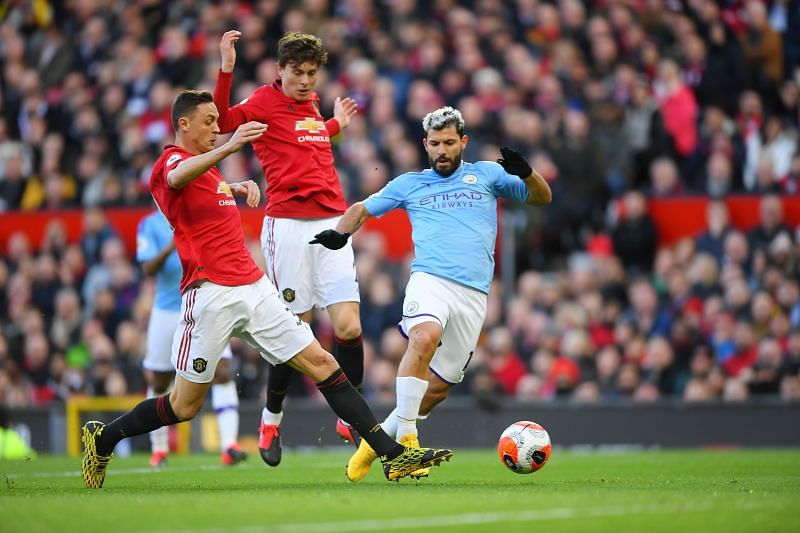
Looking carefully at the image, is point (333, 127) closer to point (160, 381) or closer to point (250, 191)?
point (250, 191)

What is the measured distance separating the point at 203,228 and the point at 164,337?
403 cm

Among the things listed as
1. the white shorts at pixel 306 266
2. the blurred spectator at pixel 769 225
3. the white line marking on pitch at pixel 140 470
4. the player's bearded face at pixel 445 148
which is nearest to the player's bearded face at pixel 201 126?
the white shorts at pixel 306 266

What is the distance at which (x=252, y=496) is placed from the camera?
350 inches

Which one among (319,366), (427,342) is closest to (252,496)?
(319,366)

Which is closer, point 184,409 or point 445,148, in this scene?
point 184,409

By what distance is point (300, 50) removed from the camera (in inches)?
438

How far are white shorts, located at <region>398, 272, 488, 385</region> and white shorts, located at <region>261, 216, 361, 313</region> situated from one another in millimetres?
941

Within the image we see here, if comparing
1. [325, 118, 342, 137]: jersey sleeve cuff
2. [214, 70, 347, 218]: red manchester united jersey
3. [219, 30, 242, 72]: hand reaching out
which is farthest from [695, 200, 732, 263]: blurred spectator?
[219, 30, 242, 72]: hand reaching out

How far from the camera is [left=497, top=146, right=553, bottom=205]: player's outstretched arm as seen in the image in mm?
9977

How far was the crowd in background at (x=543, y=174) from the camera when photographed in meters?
16.9

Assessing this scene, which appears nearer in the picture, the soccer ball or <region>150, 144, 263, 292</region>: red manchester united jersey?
<region>150, 144, 263, 292</region>: red manchester united jersey

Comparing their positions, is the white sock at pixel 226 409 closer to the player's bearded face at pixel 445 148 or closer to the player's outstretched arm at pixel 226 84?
the player's outstretched arm at pixel 226 84

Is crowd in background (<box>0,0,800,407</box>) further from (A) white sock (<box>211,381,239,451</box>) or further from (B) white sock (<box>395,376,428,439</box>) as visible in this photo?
(B) white sock (<box>395,376,428,439</box>)

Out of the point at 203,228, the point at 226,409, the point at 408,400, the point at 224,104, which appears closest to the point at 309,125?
the point at 224,104
